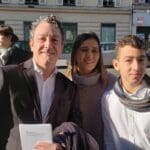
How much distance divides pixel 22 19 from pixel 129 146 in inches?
1354

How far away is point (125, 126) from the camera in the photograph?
10.2ft

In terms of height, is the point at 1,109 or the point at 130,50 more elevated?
the point at 130,50

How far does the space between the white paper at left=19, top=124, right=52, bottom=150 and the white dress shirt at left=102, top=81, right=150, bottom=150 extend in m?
0.49

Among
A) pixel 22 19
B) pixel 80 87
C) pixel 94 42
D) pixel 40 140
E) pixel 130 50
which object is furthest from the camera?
pixel 22 19

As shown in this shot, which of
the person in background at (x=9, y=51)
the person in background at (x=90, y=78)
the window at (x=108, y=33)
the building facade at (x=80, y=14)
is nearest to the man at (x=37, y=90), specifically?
the person in background at (x=90, y=78)

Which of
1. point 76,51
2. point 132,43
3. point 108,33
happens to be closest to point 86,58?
point 76,51

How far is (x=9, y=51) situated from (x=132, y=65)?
14.0 feet

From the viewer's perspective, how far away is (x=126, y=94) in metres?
3.09

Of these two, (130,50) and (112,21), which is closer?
(130,50)

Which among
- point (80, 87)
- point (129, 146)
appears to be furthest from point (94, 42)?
point (129, 146)

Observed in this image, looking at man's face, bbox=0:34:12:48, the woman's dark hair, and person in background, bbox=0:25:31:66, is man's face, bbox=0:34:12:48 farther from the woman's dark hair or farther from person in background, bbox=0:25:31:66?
the woman's dark hair

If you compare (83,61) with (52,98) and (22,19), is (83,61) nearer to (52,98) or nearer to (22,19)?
(52,98)

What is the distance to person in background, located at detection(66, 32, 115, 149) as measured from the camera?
3.38 metres

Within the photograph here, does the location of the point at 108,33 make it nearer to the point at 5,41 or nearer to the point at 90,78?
the point at 5,41
